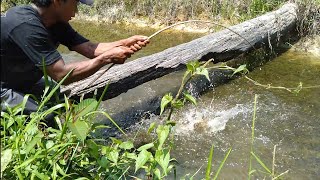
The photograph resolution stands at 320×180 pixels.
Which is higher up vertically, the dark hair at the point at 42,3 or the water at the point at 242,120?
the dark hair at the point at 42,3

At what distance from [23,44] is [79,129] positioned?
1.22m

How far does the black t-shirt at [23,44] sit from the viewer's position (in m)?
3.06

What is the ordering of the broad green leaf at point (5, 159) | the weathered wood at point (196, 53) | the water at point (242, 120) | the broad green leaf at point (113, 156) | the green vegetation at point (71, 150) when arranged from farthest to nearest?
1. the weathered wood at point (196, 53)
2. the water at point (242, 120)
3. the broad green leaf at point (113, 156)
4. the green vegetation at point (71, 150)
5. the broad green leaf at point (5, 159)

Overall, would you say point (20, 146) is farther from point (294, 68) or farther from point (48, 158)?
point (294, 68)

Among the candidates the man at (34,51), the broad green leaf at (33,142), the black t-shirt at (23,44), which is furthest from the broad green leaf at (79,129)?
the black t-shirt at (23,44)

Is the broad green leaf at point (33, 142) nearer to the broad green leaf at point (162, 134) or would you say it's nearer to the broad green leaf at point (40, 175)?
the broad green leaf at point (40, 175)

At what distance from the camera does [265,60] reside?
6246 mm

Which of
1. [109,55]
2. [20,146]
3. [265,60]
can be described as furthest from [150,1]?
[20,146]

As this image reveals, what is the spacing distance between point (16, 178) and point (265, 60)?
4.70 meters

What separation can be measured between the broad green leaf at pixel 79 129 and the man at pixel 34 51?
94cm

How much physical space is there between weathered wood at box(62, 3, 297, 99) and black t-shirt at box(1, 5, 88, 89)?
795 millimetres

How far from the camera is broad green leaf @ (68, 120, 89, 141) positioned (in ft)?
6.95

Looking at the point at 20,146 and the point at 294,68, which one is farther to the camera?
the point at 294,68

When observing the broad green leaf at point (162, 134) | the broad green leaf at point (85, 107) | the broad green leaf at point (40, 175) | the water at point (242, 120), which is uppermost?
the broad green leaf at point (85, 107)
